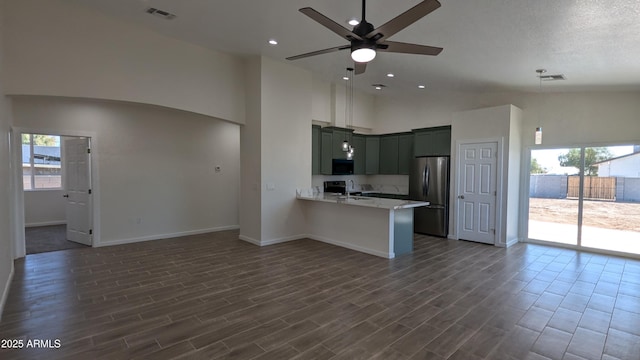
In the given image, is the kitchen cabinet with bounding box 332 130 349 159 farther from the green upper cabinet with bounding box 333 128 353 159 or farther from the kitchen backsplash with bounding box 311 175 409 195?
the kitchen backsplash with bounding box 311 175 409 195

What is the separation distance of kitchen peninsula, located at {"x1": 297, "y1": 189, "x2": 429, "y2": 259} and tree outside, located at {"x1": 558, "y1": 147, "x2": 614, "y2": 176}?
2951mm

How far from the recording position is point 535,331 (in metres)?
2.92

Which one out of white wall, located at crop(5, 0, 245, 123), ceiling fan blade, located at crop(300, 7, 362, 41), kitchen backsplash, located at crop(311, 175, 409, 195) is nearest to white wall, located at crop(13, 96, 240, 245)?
white wall, located at crop(5, 0, 245, 123)

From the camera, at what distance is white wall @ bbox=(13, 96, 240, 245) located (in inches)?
221

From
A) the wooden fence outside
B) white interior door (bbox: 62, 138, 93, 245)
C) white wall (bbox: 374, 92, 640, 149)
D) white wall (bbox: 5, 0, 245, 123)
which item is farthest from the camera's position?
white interior door (bbox: 62, 138, 93, 245)

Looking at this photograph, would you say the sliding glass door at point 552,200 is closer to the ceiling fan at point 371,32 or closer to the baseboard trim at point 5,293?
the ceiling fan at point 371,32

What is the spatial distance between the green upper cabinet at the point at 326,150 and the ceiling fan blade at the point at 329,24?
466 centimetres

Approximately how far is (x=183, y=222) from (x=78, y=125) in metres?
2.66

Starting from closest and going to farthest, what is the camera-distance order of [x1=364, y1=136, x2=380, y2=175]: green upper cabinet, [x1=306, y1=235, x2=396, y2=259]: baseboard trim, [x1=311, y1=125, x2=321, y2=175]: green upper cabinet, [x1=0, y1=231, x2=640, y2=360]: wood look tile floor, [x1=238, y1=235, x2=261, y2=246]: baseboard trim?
[x1=0, y1=231, x2=640, y2=360]: wood look tile floor, [x1=306, y1=235, x2=396, y2=259]: baseboard trim, [x1=238, y1=235, x2=261, y2=246]: baseboard trim, [x1=311, y1=125, x2=321, y2=175]: green upper cabinet, [x1=364, y1=136, x2=380, y2=175]: green upper cabinet

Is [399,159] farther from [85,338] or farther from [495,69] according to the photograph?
[85,338]

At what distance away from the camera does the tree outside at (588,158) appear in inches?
222

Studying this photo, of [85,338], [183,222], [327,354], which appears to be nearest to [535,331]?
[327,354]

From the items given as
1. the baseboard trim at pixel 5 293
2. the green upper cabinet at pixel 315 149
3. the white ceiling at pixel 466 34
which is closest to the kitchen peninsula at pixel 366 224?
the green upper cabinet at pixel 315 149

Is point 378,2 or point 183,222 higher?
point 378,2
